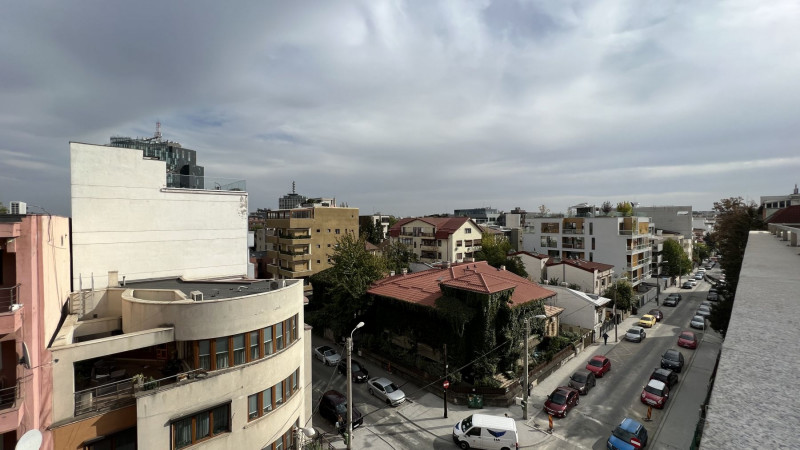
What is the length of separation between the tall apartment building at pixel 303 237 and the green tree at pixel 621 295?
37.1 m

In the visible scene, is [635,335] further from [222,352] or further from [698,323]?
[222,352]

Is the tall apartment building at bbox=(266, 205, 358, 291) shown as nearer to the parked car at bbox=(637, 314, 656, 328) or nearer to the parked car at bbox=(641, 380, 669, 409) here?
the parked car at bbox=(637, 314, 656, 328)

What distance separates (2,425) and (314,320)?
97.2 feet

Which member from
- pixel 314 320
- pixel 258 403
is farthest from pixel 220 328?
pixel 314 320

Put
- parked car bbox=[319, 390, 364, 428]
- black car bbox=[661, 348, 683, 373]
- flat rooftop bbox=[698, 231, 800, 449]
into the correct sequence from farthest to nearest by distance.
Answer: black car bbox=[661, 348, 683, 373]
parked car bbox=[319, 390, 364, 428]
flat rooftop bbox=[698, 231, 800, 449]

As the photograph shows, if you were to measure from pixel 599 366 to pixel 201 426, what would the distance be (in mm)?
29700

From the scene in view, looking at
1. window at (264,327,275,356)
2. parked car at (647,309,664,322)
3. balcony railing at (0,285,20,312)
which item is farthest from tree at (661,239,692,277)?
balcony railing at (0,285,20,312)

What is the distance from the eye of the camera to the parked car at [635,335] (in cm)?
3828

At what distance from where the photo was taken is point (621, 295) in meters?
46.2

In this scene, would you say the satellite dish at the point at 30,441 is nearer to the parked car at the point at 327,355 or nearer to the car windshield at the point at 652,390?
the parked car at the point at 327,355

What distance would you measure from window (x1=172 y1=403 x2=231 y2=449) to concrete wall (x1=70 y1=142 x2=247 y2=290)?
40.2ft

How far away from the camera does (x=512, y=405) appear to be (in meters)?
25.8

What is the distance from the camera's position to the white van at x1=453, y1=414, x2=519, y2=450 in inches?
801

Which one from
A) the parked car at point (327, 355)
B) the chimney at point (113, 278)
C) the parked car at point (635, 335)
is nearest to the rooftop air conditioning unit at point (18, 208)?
the chimney at point (113, 278)
